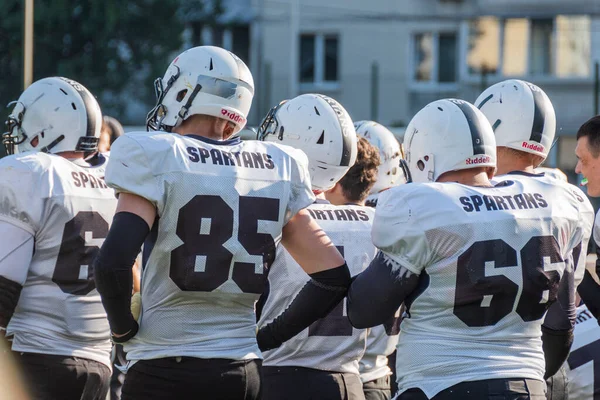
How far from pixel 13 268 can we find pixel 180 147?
1064 millimetres

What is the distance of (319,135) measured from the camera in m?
4.47

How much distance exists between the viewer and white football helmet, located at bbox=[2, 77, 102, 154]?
4293mm

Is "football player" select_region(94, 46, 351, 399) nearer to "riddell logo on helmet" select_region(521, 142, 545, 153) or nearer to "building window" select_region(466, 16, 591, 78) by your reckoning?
"riddell logo on helmet" select_region(521, 142, 545, 153)

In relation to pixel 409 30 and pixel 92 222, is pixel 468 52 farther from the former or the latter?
pixel 92 222

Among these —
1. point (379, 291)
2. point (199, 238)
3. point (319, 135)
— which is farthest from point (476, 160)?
point (319, 135)

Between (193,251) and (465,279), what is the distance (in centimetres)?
89

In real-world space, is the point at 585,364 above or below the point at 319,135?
below

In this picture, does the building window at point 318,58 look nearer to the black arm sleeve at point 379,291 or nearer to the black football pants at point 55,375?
the black football pants at point 55,375

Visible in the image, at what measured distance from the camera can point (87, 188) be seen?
158 inches

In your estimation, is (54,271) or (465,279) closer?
(465,279)

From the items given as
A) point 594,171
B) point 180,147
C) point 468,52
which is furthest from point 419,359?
point 468,52

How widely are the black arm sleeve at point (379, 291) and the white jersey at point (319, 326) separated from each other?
62 cm

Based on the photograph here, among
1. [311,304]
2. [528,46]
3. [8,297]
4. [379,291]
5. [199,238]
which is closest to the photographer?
[199,238]

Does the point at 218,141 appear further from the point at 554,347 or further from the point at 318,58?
the point at 318,58
